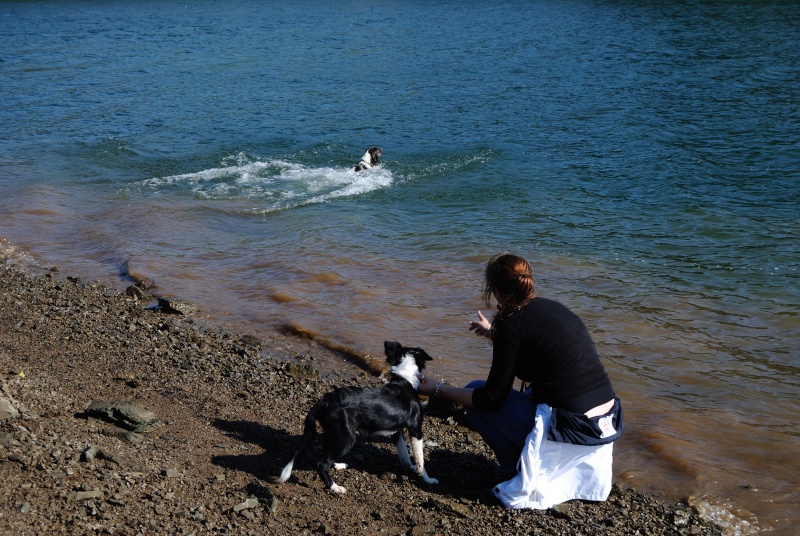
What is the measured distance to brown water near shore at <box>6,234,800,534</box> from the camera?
6.01 m

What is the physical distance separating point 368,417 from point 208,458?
4.13 ft

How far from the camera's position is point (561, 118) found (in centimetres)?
1977

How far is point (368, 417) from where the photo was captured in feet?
17.8

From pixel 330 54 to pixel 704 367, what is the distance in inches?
964

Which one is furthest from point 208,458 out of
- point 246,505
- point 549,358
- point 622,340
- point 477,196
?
point 477,196

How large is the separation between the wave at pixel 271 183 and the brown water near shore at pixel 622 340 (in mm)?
3469

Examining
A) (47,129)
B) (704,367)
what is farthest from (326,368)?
(47,129)

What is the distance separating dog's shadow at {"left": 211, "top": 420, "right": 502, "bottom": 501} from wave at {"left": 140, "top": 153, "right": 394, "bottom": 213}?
8726 mm

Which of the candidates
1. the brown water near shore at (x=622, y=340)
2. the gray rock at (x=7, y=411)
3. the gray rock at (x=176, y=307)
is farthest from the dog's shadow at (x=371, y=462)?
the gray rock at (x=176, y=307)

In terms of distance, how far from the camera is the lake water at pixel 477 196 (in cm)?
796

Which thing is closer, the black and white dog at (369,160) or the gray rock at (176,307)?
the gray rock at (176,307)

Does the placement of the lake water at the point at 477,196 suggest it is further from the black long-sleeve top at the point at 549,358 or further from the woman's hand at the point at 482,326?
the woman's hand at the point at 482,326

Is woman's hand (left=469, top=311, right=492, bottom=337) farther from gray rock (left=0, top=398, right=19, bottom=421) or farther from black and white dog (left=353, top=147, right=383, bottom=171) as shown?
black and white dog (left=353, top=147, right=383, bottom=171)

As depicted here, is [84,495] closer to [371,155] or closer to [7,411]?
[7,411]
